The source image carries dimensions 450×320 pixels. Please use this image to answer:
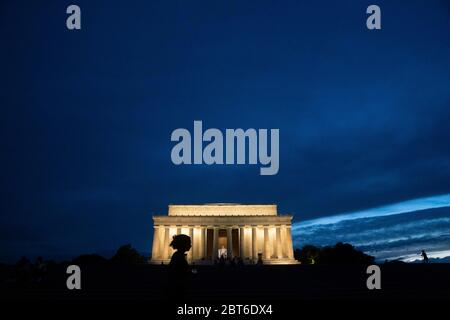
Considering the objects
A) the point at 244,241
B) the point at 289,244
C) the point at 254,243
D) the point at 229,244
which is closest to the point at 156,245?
the point at 229,244

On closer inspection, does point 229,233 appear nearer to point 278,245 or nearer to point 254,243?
point 254,243

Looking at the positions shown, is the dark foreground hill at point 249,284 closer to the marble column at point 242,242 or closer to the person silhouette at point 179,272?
the person silhouette at point 179,272

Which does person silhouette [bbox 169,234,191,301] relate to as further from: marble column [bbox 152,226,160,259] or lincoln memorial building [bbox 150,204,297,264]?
marble column [bbox 152,226,160,259]

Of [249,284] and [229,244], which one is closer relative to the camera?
[249,284]

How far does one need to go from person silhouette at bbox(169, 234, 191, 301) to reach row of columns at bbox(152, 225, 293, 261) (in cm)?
6506

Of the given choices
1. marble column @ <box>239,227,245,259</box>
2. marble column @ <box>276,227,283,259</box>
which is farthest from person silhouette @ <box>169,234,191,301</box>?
marble column @ <box>239,227,245,259</box>

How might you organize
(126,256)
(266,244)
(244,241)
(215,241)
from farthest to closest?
(215,241) → (244,241) → (266,244) → (126,256)

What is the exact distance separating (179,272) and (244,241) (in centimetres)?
6685

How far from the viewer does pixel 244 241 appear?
7294 cm

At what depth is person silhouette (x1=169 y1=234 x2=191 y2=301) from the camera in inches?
279

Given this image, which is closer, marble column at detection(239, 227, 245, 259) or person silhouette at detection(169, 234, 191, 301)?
person silhouette at detection(169, 234, 191, 301)

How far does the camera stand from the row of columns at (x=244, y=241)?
7181 centimetres
